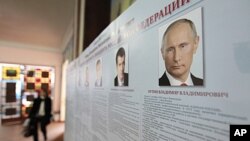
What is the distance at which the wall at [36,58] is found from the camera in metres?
8.40

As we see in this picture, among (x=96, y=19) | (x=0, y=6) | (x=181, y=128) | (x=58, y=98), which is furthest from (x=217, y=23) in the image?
(x=58, y=98)

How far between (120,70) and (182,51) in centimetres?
56

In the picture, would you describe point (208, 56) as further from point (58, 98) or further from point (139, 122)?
point (58, 98)

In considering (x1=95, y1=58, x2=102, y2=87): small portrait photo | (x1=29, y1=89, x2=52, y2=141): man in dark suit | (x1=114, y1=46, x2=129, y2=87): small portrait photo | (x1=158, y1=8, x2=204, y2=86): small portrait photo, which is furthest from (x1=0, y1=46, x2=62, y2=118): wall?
(x1=158, y1=8, x2=204, y2=86): small portrait photo

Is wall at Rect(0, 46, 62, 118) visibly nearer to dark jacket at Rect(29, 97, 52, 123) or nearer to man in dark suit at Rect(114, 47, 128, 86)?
dark jacket at Rect(29, 97, 52, 123)

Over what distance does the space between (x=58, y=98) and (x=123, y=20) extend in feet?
29.3

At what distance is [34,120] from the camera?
4941 millimetres

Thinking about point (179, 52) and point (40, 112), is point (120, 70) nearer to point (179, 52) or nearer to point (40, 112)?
point (179, 52)

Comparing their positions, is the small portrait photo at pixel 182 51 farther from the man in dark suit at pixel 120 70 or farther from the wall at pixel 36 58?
the wall at pixel 36 58

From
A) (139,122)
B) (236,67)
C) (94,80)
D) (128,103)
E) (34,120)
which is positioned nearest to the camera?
(236,67)

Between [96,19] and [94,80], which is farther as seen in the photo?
[96,19]

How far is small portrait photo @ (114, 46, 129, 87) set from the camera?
110 centimetres

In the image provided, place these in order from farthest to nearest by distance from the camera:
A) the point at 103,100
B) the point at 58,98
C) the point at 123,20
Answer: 1. the point at 58,98
2. the point at 103,100
3. the point at 123,20

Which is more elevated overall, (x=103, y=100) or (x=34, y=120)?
(x=103, y=100)
